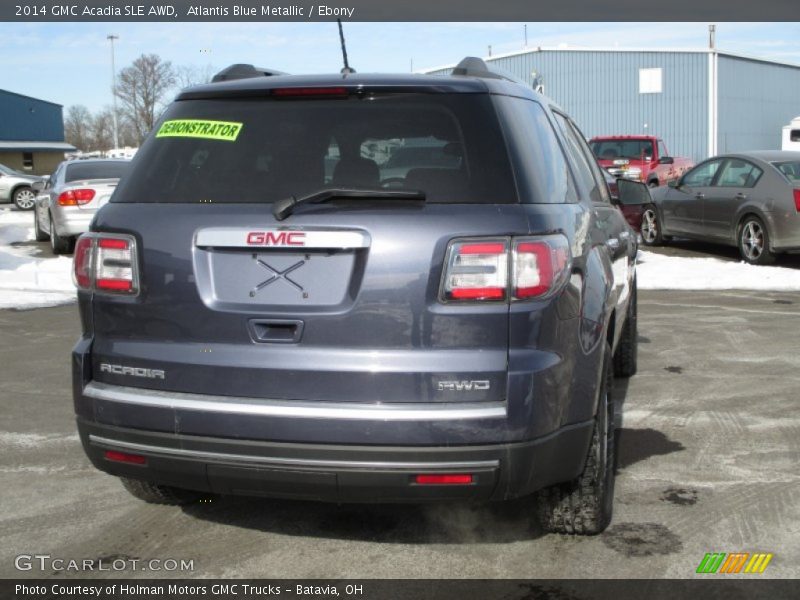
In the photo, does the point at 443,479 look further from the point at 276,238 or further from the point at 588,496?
the point at 276,238

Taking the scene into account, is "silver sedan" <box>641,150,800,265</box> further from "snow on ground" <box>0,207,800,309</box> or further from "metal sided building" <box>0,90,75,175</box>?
"metal sided building" <box>0,90,75,175</box>

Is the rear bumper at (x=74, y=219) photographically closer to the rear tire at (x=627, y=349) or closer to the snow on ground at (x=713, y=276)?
the snow on ground at (x=713, y=276)

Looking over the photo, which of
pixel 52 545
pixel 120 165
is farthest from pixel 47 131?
pixel 52 545

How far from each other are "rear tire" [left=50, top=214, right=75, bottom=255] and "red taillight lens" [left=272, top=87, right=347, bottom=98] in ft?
40.1

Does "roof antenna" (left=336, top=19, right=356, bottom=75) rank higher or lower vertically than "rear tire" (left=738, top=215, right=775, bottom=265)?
higher

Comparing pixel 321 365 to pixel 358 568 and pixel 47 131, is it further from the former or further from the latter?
pixel 47 131

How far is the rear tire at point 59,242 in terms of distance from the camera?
15.1 meters

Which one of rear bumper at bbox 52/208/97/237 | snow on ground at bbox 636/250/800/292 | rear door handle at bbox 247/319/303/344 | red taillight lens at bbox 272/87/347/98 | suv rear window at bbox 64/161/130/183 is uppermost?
red taillight lens at bbox 272/87/347/98

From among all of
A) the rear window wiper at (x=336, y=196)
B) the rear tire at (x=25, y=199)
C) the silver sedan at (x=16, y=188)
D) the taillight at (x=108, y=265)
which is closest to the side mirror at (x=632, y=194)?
the rear window wiper at (x=336, y=196)

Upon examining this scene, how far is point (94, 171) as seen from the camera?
15445 mm

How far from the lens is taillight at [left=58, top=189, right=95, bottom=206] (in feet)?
47.1

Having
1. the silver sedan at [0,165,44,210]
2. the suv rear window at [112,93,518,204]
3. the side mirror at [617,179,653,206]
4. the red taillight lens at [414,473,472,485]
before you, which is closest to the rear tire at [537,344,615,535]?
the red taillight lens at [414,473,472,485]

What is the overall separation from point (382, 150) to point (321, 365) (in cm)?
83

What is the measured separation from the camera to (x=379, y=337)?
3.13m
